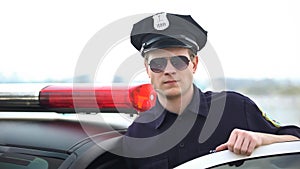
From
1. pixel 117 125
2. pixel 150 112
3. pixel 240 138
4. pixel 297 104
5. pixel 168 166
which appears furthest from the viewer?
pixel 297 104

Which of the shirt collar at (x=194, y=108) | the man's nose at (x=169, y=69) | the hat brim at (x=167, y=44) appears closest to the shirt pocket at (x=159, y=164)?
the shirt collar at (x=194, y=108)

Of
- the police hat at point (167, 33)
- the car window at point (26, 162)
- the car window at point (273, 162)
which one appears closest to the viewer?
the car window at point (273, 162)

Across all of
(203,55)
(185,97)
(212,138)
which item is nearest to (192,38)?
(203,55)

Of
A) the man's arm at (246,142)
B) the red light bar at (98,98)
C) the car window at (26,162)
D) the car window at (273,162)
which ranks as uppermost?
the red light bar at (98,98)

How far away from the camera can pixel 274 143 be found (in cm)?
150

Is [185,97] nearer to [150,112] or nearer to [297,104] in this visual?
[150,112]

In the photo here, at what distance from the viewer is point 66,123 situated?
2.20 metres

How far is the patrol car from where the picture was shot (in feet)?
6.28

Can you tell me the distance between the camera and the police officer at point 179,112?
1.93 m

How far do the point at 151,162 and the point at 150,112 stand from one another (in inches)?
8.5

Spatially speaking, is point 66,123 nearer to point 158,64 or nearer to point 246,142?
point 158,64

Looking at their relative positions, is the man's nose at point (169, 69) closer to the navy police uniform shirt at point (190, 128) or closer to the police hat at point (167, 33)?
the police hat at point (167, 33)

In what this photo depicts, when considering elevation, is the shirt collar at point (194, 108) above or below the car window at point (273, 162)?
above

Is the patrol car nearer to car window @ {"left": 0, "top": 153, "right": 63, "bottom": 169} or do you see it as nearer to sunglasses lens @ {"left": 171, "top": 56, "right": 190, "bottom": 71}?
car window @ {"left": 0, "top": 153, "right": 63, "bottom": 169}
